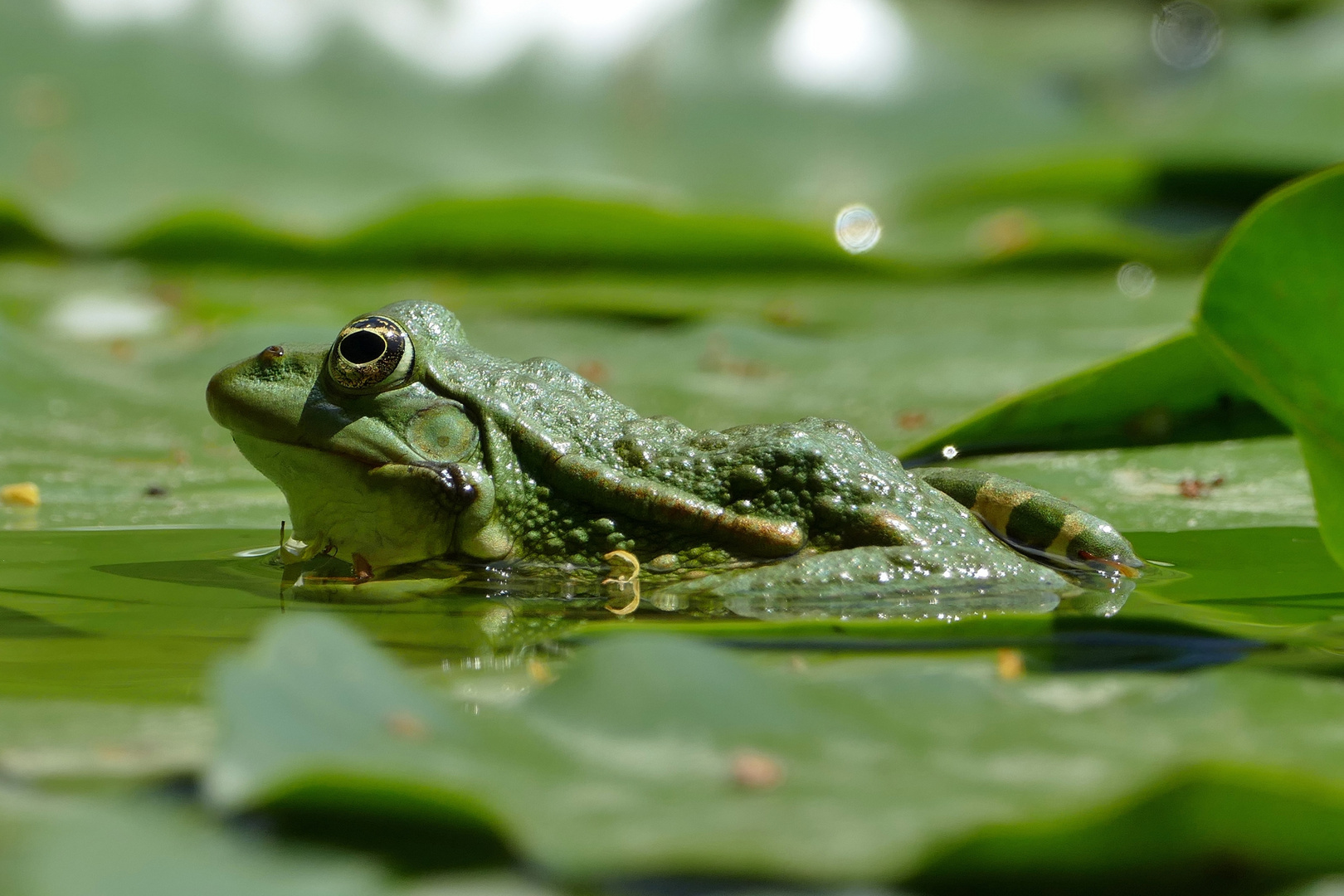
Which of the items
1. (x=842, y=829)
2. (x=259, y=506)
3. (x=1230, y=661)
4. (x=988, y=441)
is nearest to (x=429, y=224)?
(x=259, y=506)

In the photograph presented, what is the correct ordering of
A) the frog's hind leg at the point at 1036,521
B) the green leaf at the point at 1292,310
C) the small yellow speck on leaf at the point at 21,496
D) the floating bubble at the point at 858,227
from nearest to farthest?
the green leaf at the point at 1292,310 → the frog's hind leg at the point at 1036,521 → the small yellow speck on leaf at the point at 21,496 → the floating bubble at the point at 858,227

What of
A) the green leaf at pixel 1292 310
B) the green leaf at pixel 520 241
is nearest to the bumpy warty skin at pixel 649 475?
the green leaf at pixel 1292 310

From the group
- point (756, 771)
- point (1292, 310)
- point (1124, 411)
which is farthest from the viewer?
point (1124, 411)

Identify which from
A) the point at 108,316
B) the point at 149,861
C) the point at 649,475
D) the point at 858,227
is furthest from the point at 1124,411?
the point at 108,316

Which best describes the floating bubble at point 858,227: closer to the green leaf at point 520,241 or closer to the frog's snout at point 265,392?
the green leaf at point 520,241

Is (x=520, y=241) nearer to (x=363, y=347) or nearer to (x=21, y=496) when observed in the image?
(x=363, y=347)

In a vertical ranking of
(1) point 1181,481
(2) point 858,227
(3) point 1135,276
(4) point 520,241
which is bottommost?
(1) point 1181,481

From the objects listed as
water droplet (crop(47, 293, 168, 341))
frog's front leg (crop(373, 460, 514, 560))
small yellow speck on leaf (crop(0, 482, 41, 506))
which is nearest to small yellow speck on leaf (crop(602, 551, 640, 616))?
frog's front leg (crop(373, 460, 514, 560))
